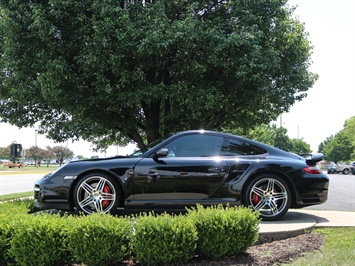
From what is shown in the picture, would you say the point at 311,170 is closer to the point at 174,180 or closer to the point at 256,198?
the point at 256,198

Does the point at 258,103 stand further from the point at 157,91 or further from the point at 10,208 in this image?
the point at 10,208

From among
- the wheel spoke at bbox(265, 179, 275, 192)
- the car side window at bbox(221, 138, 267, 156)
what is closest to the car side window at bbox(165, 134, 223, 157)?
the car side window at bbox(221, 138, 267, 156)

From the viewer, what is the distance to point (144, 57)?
32.7ft

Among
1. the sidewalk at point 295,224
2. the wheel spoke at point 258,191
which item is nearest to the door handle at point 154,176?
the wheel spoke at point 258,191

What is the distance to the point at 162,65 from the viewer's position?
11383 millimetres

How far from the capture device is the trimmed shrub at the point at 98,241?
3.58 metres

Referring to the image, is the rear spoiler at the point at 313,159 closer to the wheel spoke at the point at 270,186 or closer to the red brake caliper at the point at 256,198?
the wheel spoke at the point at 270,186

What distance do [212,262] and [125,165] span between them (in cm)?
206

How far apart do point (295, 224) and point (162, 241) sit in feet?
7.83

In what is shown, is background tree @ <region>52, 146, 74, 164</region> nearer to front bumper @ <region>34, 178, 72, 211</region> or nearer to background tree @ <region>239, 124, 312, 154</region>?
background tree @ <region>239, 124, 312, 154</region>

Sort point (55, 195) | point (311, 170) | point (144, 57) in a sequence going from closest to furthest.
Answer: point (55, 195)
point (311, 170)
point (144, 57)

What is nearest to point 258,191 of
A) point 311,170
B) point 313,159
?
point 311,170

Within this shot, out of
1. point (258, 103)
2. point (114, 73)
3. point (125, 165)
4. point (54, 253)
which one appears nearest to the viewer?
point (54, 253)

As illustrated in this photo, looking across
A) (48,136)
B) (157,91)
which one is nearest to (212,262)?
(157,91)
